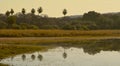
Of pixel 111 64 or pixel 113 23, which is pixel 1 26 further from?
pixel 111 64

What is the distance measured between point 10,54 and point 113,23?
9976 cm

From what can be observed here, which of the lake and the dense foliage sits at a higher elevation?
the lake

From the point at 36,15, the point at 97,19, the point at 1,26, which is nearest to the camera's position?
the point at 1,26

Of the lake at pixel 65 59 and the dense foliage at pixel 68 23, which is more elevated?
the lake at pixel 65 59

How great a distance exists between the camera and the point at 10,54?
1590 inches

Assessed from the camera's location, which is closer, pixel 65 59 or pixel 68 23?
pixel 65 59

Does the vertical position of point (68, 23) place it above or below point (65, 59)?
below

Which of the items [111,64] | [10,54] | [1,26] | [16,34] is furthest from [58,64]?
[1,26]

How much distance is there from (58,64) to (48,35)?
179 ft

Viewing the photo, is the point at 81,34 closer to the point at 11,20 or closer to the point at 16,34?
the point at 16,34

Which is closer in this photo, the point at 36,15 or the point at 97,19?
the point at 97,19

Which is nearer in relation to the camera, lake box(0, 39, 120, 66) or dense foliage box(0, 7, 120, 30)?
lake box(0, 39, 120, 66)

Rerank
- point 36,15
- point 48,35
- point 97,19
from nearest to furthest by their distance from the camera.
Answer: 1. point 48,35
2. point 97,19
3. point 36,15

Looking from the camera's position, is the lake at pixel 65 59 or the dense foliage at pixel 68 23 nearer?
the lake at pixel 65 59
